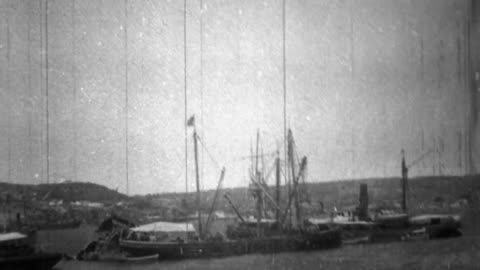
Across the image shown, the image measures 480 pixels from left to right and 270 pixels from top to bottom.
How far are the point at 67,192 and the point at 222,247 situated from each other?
175 inches

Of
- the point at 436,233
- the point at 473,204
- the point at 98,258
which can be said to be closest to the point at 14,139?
the point at 98,258

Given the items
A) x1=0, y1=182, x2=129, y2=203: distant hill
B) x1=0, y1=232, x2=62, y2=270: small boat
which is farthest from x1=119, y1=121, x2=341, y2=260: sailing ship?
x1=0, y1=232, x2=62, y2=270: small boat

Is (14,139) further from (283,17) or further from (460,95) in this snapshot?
(460,95)

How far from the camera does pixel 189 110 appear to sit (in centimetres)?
779

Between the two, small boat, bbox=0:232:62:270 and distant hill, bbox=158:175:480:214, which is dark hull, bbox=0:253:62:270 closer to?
small boat, bbox=0:232:62:270

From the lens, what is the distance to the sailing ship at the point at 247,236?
31.3 feet

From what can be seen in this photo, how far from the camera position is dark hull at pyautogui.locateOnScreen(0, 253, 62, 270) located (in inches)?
298

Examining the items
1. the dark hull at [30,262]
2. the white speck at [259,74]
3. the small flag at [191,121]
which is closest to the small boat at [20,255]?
the dark hull at [30,262]

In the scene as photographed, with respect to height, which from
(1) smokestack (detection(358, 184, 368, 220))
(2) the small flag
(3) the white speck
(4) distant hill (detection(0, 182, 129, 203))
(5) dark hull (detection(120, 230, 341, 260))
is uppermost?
(3) the white speck

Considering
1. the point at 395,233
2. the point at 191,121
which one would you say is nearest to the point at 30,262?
the point at 191,121

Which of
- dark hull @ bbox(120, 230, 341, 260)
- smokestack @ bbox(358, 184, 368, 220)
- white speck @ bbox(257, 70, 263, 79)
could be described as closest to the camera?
white speck @ bbox(257, 70, 263, 79)

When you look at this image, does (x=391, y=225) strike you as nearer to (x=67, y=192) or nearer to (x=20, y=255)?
(x=67, y=192)

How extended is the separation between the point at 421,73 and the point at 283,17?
2083 millimetres

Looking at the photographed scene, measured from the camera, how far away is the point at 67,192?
736 centimetres
